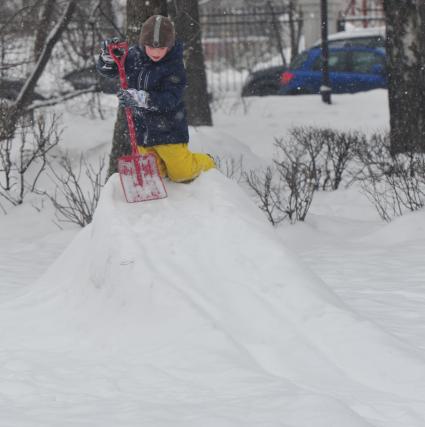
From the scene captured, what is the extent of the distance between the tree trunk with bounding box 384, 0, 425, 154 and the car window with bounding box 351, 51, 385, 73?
19.7 feet

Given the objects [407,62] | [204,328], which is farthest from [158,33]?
[407,62]

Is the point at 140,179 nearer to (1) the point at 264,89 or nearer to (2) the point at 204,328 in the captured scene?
(2) the point at 204,328

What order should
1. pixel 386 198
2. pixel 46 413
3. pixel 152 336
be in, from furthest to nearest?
pixel 386 198 → pixel 152 336 → pixel 46 413

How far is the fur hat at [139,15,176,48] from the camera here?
19.0 ft

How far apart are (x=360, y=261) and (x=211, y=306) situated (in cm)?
313

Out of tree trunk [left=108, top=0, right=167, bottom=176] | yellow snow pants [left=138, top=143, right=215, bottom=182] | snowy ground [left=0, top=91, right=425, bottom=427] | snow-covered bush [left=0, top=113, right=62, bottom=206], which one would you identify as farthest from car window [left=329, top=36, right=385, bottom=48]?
yellow snow pants [left=138, top=143, right=215, bottom=182]

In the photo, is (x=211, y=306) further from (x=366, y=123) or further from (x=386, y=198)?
(x=366, y=123)

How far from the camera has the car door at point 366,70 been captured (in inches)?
701

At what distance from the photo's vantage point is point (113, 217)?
5660 mm

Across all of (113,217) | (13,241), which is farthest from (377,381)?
(13,241)

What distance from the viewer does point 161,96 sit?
5.90m

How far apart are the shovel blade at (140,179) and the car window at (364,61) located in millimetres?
12430

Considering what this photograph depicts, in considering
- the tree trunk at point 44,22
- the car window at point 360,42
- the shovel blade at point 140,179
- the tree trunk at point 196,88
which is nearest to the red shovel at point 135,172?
the shovel blade at point 140,179

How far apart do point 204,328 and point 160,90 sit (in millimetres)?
1721
